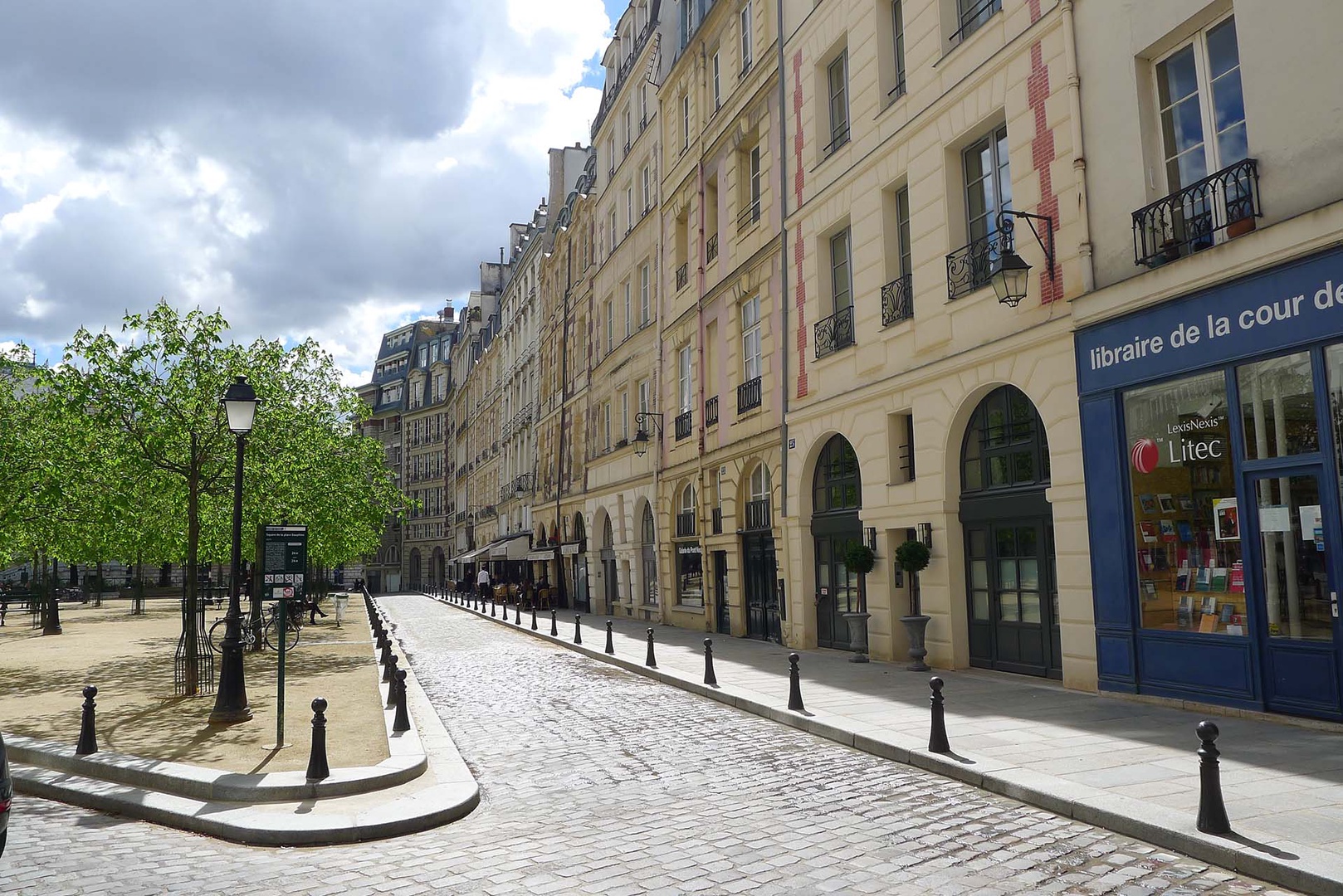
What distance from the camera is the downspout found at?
1085 centimetres

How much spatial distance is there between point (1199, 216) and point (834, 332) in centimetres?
741

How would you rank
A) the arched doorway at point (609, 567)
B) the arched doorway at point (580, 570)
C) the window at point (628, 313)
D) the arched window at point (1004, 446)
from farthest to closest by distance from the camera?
the arched doorway at point (580, 570), the arched doorway at point (609, 567), the window at point (628, 313), the arched window at point (1004, 446)

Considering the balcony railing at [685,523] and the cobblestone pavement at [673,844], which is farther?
the balcony railing at [685,523]

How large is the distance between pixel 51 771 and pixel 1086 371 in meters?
11.1

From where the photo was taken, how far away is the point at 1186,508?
964cm

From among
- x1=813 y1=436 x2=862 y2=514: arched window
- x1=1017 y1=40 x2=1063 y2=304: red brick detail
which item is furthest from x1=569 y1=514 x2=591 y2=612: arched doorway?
x1=1017 y1=40 x2=1063 y2=304: red brick detail

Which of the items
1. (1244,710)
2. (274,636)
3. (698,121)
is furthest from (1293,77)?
(274,636)

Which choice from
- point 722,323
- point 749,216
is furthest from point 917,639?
point 749,216

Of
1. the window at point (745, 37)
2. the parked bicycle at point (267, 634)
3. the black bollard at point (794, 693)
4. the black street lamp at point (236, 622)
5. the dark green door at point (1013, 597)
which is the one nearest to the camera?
the black street lamp at point (236, 622)

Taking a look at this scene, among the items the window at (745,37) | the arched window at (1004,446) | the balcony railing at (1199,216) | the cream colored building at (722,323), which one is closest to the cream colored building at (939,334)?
the arched window at (1004,446)

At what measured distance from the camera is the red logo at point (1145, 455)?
9.98 m

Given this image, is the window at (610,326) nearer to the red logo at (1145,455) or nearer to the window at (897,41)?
the window at (897,41)

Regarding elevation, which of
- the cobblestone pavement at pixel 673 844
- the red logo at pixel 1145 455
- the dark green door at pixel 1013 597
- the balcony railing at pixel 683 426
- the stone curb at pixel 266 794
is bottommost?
the cobblestone pavement at pixel 673 844

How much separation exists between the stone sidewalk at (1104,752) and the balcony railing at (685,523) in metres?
9.99
